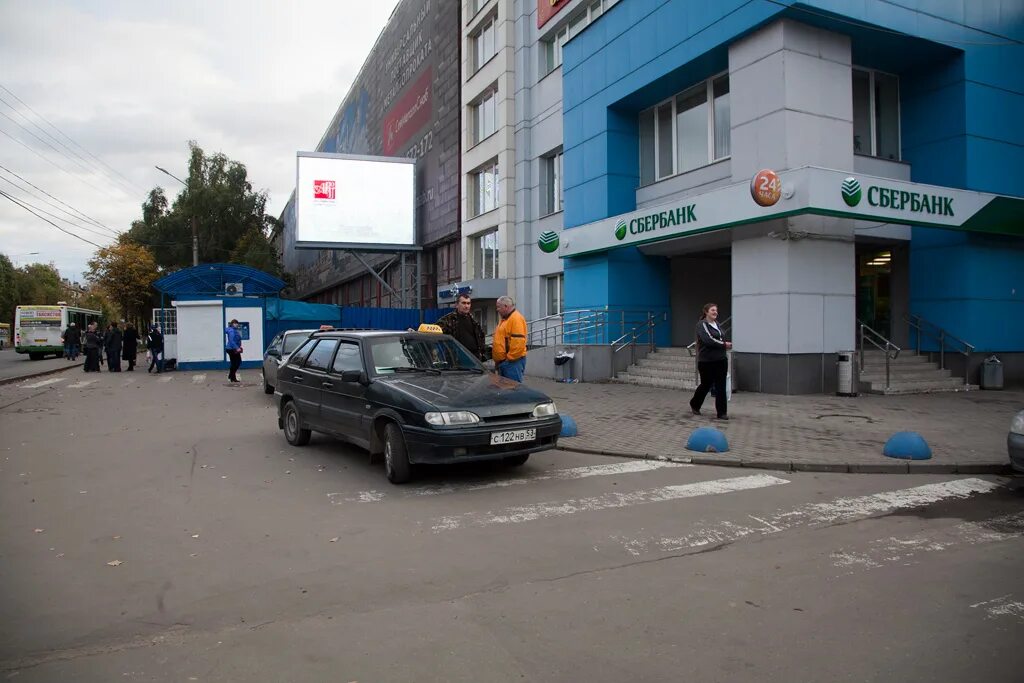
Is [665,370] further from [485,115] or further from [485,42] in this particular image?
[485,42]

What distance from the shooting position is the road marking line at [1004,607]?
12.0ft

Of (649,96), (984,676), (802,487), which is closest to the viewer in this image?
(984,676)

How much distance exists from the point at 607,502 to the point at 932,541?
2.48m

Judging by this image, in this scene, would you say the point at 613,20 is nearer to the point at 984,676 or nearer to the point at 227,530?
the point at 227,530

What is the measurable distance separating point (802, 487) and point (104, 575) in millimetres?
5934

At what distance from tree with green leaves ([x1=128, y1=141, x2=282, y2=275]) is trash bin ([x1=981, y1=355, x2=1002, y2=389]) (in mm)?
45231

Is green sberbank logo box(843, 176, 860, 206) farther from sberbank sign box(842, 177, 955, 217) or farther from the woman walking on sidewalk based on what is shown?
the woman walking on sidewalk

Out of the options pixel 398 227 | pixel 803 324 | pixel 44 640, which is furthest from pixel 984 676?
pixel 398 227

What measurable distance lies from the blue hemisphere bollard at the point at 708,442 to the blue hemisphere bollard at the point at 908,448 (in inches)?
71.4

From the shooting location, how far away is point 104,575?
4.35 metres

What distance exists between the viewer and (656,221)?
16688 mm

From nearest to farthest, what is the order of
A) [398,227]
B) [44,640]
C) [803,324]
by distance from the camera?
[44,640] < [803,324] < [398,227]

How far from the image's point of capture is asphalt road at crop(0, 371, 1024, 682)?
320cm

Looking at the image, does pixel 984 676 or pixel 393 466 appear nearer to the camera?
pixel 984 676
